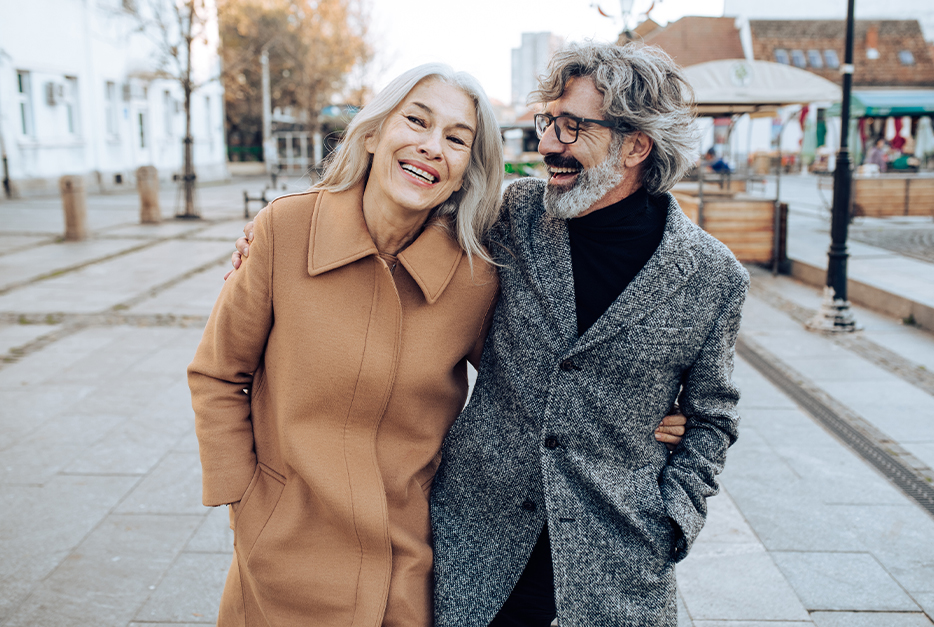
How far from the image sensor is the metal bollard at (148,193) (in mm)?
15039

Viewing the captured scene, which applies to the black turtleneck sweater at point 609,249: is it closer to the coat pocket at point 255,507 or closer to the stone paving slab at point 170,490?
the coat pocket at point 255,507

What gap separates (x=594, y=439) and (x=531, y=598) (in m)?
0.50

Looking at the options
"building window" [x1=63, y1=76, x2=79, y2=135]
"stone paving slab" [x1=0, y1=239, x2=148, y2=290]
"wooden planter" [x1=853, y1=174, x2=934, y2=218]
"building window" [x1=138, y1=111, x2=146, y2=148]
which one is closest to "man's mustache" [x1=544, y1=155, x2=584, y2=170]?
"stone paving slab" [x1=0, y1=239, x2=148, y2=290]

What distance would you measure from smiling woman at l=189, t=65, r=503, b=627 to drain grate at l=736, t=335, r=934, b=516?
3213 mm

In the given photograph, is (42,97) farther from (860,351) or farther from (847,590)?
(847,590)

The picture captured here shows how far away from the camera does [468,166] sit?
1.99 meters

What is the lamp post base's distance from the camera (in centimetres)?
748

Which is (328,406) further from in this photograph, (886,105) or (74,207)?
(886,105)

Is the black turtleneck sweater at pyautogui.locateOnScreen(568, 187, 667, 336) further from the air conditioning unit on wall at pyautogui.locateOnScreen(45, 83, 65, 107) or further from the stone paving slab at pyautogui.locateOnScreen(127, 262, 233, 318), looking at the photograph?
the air conditioning unit on wall at pyautogui.locateOnScreen(45, 83, 65, 107)

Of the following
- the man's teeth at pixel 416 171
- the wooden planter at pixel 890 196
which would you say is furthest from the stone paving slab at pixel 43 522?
the wooden planter at pixel 890 196

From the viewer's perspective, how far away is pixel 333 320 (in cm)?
181

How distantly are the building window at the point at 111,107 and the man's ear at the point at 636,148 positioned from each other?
2650 centimetres

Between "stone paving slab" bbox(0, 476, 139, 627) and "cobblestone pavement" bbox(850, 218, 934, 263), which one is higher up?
"cobblestone pavement" bbox(850, 218, 934, 263)

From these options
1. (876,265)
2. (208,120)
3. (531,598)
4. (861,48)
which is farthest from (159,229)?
(861,48)
